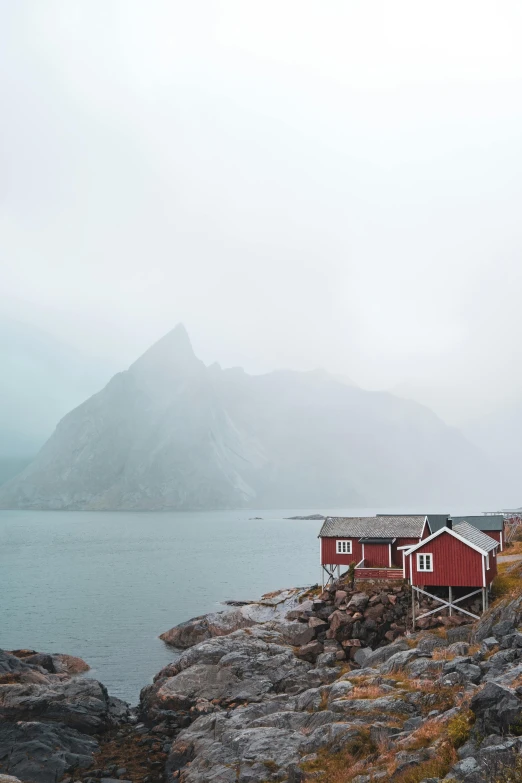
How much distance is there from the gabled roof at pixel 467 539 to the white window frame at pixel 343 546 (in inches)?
387

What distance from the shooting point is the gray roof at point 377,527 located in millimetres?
51406

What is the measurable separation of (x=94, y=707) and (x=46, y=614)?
36045 mm

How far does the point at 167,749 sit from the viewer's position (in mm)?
28688

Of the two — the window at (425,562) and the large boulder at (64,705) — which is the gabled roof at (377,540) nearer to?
the window at (425,562)

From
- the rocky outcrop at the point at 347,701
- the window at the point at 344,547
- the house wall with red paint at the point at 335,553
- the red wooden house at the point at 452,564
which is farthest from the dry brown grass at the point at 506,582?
the window at the point at 344,547

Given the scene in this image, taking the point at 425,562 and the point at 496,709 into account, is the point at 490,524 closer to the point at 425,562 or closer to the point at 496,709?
the point at 425,562

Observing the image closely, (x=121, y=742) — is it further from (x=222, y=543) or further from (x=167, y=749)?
(x=222, y=543)

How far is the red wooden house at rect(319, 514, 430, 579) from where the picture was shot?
50.4m

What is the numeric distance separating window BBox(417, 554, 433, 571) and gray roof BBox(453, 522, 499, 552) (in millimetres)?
2808

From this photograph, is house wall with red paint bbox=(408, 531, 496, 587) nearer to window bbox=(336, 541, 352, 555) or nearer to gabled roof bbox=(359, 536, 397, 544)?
gabled roof bbox=(359, 536, 397, 544)

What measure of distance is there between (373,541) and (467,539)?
35.4 ft

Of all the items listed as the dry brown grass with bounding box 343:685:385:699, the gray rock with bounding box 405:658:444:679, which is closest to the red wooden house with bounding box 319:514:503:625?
the gray rock with bounding box 405:658:444:679

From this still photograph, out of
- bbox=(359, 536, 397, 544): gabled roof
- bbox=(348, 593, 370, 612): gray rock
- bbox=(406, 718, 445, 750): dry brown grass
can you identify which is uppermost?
bbox=(359, 536, 397, 544): gabled roof

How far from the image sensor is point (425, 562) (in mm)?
42656
